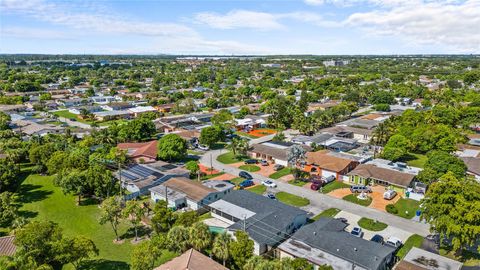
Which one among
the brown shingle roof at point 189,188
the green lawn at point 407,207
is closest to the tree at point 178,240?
the brown shingle roof at point 189,188

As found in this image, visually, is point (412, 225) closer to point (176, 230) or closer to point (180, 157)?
point (176, 230)

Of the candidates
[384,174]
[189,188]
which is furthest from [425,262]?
[189,188]

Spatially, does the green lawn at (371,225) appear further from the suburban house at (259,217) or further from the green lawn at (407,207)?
the suburban house at (259,217)

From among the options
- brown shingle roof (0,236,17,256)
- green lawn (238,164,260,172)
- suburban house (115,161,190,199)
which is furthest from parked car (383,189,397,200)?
brown shingle roof (0,236,17,256)

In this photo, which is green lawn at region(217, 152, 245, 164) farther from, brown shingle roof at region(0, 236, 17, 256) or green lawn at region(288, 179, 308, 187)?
brown shingle roof at region(0, 236, 17, 256)

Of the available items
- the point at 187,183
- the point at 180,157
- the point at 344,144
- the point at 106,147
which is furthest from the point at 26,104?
the point at 344,144

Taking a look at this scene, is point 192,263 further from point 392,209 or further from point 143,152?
point 143,152
